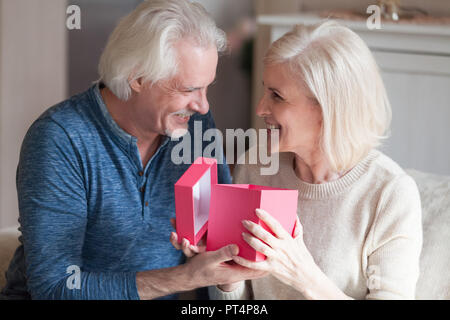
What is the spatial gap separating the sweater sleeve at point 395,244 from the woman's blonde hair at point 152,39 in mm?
564

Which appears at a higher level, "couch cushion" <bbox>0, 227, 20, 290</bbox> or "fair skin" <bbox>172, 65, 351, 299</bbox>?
"fair skin" <bbox>172, 65, 351, 299</bbox>

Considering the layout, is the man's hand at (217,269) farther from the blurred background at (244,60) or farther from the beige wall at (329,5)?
the beige wall at (329,5)

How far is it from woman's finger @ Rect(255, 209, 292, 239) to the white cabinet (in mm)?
1347

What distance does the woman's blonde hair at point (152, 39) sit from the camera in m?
1.24

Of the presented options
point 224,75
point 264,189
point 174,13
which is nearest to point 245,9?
point 224,75

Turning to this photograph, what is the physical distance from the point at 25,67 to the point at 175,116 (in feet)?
5.36

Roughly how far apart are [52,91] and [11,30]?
351 millimetres

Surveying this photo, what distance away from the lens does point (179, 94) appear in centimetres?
128

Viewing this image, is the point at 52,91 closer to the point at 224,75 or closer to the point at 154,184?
the point at 224,75

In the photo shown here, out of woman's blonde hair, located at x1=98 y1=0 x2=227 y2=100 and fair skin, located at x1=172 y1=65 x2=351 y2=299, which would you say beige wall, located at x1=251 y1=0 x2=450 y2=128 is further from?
woman's blonde hair, located at x1=98 y1=0 x2=227 y2=100

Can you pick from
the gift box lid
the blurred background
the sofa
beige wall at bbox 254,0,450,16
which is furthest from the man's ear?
beige wall at bbox 254,0,450,16

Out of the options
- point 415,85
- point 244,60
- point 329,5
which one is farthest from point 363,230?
point 244,60

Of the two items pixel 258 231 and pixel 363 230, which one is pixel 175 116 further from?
pixel 363 230

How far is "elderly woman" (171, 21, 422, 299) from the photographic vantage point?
1.25 metres
